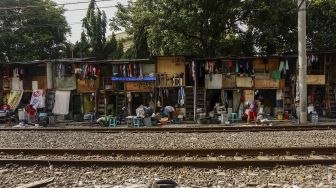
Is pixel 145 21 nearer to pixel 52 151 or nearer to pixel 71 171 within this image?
pixel 52 151

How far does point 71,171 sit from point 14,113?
17967 millimetres

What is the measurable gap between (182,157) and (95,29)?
30.9 meters

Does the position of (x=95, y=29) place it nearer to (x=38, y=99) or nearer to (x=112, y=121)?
(x=38, y=99)

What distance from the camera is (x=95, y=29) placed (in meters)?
39.8

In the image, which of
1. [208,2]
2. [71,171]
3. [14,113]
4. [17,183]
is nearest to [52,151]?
[71,171]

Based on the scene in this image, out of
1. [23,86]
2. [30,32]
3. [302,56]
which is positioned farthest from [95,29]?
[302,56]

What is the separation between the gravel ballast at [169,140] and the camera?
12.8 meters

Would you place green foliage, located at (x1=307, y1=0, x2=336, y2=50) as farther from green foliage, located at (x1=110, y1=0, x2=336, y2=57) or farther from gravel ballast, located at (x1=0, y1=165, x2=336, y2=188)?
gravel ballast, located at (x1=0, y1=165, x2=336, y2=188)

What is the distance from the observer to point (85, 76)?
26.1m

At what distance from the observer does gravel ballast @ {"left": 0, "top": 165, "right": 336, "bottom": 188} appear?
8281mm

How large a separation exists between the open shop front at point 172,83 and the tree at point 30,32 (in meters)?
14.8

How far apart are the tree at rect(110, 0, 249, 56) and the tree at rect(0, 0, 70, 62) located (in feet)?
35.2

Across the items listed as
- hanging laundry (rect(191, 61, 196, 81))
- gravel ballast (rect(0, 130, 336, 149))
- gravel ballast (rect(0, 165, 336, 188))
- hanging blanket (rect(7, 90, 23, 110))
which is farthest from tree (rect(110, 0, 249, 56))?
gravel ballast (rect(0, 165, 336, 188))

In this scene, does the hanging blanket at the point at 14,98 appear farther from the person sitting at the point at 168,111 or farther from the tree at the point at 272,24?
the tree at the point at 272,24
